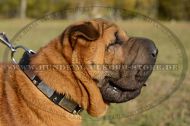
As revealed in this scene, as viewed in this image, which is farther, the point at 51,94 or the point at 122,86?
the point at 122,86

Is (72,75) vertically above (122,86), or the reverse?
(72,75)

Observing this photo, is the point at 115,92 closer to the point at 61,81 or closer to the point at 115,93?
the point at 115,93

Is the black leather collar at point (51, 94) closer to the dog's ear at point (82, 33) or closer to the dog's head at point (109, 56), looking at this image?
the dog's head at point (109, 56)

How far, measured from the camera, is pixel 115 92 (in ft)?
13.5

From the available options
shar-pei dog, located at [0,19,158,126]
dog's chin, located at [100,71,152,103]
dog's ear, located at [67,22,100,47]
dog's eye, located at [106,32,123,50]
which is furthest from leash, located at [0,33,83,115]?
dog's eye, located at [106,32,123,50]

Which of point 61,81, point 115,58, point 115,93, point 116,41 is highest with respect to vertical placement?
point 116,41

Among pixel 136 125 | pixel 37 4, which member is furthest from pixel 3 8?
pixel 136 125

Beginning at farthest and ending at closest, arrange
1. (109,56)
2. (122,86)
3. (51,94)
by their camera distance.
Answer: (122,86) < (109,56) < (51,94)

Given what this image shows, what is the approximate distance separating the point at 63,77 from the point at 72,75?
84mm

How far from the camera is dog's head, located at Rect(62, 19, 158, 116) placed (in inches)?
151

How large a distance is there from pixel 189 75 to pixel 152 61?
22.9 feet

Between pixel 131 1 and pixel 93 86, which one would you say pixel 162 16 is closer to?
pixel 131 1

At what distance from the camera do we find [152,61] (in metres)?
4.09

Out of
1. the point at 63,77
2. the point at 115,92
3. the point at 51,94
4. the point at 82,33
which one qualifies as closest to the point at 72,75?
the point at 63,77
